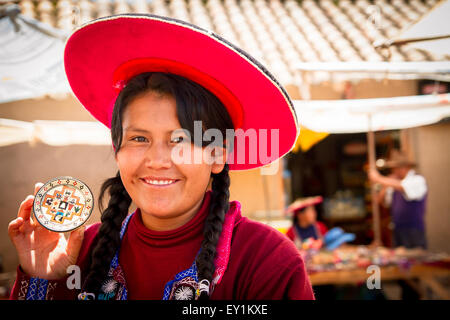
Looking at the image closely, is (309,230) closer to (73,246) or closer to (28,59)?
(28,59)

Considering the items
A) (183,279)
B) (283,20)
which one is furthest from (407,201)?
(183,279)

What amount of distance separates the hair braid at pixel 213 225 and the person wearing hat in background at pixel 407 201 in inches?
141

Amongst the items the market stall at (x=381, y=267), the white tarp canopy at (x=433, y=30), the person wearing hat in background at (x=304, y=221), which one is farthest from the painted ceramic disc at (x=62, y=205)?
the person wearing hat in background at (x=304, y=221)

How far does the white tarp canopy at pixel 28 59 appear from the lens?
293 centimetres

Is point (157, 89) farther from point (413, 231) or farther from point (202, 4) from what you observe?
point (202, 4)

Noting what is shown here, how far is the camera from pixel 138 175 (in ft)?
3.64

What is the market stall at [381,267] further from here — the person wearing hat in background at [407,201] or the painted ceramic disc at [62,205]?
the painted ceramic disc at [62,205]

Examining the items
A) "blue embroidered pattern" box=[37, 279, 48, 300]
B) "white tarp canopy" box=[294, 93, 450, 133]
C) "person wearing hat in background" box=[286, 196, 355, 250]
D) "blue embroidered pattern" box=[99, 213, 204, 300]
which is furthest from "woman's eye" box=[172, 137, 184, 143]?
"person wearing hat in background" box=[286, 196, 355, 250]

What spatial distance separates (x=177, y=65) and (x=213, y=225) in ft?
1.75

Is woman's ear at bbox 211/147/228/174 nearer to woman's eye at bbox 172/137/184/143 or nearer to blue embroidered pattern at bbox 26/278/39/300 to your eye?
woman's eye at bbox 172/137/184/143

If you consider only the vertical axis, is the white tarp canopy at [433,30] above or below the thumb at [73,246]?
above

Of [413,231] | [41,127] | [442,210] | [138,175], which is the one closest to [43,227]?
[138,175]

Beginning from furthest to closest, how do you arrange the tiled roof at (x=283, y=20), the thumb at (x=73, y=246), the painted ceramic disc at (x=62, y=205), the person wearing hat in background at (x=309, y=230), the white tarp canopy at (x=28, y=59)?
the tiled roof at (x=283, y=20), the person wearing hat in background at (x=309, y=230), the white tarp canopy at (x=28, y=59), the thumb at (x=73, y=246), the painted ceramic disc at (x=62, y=205)

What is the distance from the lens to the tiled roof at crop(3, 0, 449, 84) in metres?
5.05
